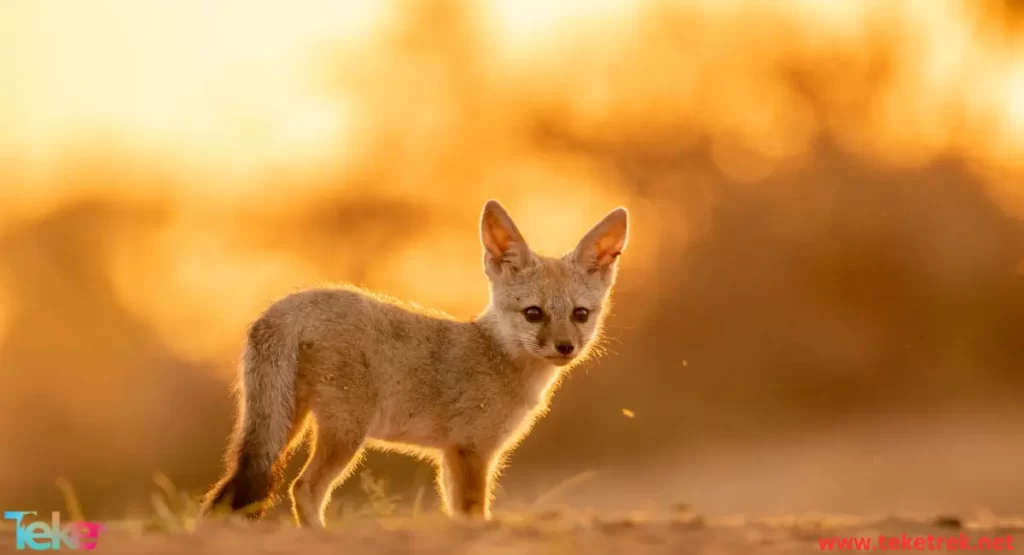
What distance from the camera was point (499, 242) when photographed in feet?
24.5

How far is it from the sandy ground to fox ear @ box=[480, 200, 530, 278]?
237 centimetres

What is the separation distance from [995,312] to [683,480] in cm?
511

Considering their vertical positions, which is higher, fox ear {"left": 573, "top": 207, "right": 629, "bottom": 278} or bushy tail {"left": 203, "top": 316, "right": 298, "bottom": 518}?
fox ear {"left": 573, "top": 207, "right": 629, "bottom": 278}

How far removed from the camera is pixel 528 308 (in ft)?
23.4

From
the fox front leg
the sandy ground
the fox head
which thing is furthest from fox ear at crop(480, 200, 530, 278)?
the sandy ground

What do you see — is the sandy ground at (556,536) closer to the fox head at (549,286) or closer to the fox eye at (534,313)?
the fox head at (549,286)

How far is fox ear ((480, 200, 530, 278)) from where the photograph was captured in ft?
24.3

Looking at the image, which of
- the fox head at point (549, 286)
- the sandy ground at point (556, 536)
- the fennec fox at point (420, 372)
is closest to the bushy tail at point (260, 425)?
the fennec fox at point (420, 372)

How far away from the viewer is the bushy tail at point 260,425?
18.3 ft

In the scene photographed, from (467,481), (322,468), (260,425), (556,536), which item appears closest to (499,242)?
(467,481)

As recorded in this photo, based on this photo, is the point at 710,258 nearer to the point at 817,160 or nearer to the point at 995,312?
the point at 817,160

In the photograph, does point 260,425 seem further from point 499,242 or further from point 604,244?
point 604,244

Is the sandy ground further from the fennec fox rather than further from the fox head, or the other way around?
the fox head

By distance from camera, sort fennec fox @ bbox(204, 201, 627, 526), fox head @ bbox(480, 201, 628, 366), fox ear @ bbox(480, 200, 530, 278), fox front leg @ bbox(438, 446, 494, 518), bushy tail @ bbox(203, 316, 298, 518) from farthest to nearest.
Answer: fox ear @ bbox(480, 200, 530, 278) → fox head @ bbox(480, 201, 628, 366) → fox front leg @ bbox(438, 446, 494, 518) → fennec fox @ bbox(204, 201, 627, 526) → bushy tail @ bbox(203, 316, 298, 518)
